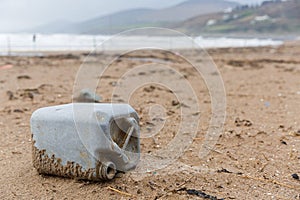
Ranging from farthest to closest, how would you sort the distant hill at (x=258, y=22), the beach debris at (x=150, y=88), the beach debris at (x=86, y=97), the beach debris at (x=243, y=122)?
the distant hill at (x=258, y=22), the beach debris at (x=150, y=88), the beach debris at (x=86, y=97), the beach debris at (x=243, y=122)

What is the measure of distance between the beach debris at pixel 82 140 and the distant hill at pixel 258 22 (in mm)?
64642

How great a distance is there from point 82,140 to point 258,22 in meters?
90.6

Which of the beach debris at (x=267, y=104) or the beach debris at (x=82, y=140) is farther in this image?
the beach debris at (x=267, y=104)

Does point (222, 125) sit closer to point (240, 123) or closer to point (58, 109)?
point (240, 123)

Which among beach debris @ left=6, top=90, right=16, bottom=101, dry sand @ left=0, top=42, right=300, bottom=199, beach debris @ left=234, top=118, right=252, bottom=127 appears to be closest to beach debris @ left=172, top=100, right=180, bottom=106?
dry sand @ left=0, top=42, right=300, bottom=199

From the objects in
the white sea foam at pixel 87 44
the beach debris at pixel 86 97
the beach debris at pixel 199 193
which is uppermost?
the beach debris at pixel 86 97

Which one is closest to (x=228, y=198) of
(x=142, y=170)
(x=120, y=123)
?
(x=142, y=170)

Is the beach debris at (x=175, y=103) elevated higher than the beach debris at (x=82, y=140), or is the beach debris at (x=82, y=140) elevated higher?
the beach debris at (x=82, y=140)

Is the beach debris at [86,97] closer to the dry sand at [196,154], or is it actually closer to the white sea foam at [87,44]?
the dry sand at [196,154]

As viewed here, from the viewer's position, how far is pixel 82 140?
7.88 ft

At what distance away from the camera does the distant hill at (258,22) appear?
76750mm

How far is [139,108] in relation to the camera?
16.4ft

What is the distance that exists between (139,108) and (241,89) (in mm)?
3049

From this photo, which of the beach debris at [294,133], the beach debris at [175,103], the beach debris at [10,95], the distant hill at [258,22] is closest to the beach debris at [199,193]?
the beach debris at [294,133]
